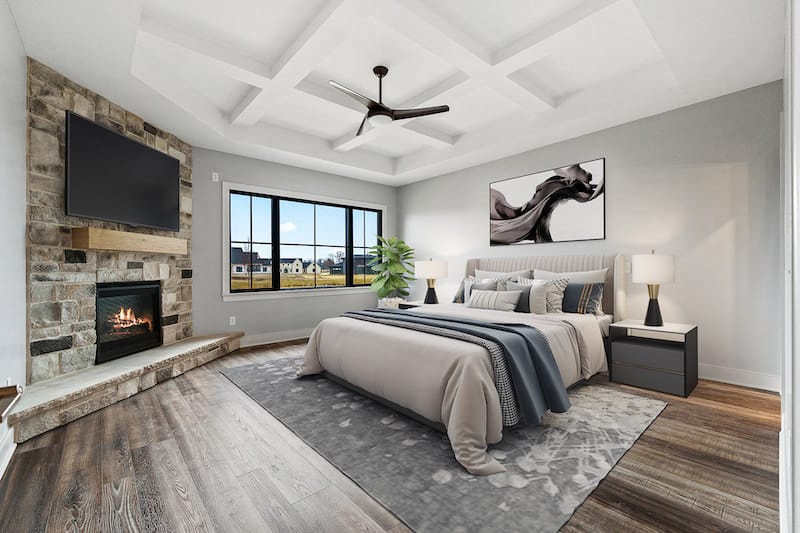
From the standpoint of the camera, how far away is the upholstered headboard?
380 centimetres

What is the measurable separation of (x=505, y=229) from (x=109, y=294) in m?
4.38

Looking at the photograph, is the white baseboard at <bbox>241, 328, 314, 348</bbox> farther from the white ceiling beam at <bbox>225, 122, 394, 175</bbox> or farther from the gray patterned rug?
the white ceiling beam at <bbox>225, 122, 394, 175</bbox>

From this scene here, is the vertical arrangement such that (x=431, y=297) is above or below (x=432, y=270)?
below

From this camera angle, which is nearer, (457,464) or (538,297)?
(457,464)

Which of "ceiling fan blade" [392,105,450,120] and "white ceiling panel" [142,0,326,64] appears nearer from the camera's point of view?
"white ceiling panel" [142,0,326,64]

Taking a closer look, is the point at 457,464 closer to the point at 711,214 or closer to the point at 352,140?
the point at 711,214

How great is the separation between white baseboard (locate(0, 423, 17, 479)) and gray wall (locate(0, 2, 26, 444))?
0.02 metres

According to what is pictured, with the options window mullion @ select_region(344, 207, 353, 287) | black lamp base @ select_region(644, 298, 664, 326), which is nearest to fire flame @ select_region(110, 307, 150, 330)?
window mullion @ select_region(344, 207, 353, 287)

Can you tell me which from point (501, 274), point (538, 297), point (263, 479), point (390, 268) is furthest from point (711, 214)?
point (263, 479)

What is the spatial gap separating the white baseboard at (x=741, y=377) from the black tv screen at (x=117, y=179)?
18.0 feet

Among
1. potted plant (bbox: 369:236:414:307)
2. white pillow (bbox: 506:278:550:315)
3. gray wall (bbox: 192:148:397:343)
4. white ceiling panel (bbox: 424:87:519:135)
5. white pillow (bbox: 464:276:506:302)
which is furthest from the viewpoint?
potted plant (bbox: 369:236:414:307)

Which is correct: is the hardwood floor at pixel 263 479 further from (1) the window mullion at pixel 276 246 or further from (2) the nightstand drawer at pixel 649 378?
(1) the window mullion at pixel 276 246

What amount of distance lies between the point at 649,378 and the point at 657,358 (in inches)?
7.2

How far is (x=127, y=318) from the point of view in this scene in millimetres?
3645
